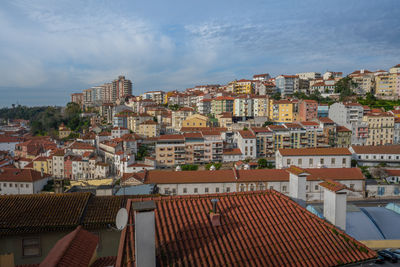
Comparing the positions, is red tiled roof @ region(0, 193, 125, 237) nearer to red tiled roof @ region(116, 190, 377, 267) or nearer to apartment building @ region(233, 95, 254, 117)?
red tiled roof @ region(116, 190, 377, 267)

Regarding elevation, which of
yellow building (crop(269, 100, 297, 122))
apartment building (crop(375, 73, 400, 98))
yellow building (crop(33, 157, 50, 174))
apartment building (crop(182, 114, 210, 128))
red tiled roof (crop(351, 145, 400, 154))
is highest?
apartment building (crop(375, 73, 400, 98))

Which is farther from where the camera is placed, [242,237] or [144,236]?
[242,237]

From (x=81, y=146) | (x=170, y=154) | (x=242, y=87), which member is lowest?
(x=170, y=154)

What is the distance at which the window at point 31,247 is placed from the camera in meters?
6.91

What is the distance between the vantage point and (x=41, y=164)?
166 feet

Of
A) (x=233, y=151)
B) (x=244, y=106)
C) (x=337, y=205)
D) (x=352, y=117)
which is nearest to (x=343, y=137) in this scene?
(x=352, y=117)

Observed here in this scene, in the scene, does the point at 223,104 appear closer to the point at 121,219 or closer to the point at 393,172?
the point at 393,172

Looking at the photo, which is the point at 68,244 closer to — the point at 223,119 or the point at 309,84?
the point at 223,119

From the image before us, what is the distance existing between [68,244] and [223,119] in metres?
56.9

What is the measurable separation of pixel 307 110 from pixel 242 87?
3063 centimetres

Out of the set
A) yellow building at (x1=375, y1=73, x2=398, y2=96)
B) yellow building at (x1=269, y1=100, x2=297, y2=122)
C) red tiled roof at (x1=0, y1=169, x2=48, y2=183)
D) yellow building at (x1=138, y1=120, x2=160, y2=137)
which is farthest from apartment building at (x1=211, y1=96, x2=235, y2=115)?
red tiled roof at (x1=0, y1=169, x2=48, y2=183)

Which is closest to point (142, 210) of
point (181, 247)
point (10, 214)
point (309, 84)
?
point (181, 247)

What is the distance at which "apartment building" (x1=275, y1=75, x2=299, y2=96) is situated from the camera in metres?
81.9

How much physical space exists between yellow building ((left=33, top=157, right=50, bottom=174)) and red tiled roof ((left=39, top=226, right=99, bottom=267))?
1986 inches
